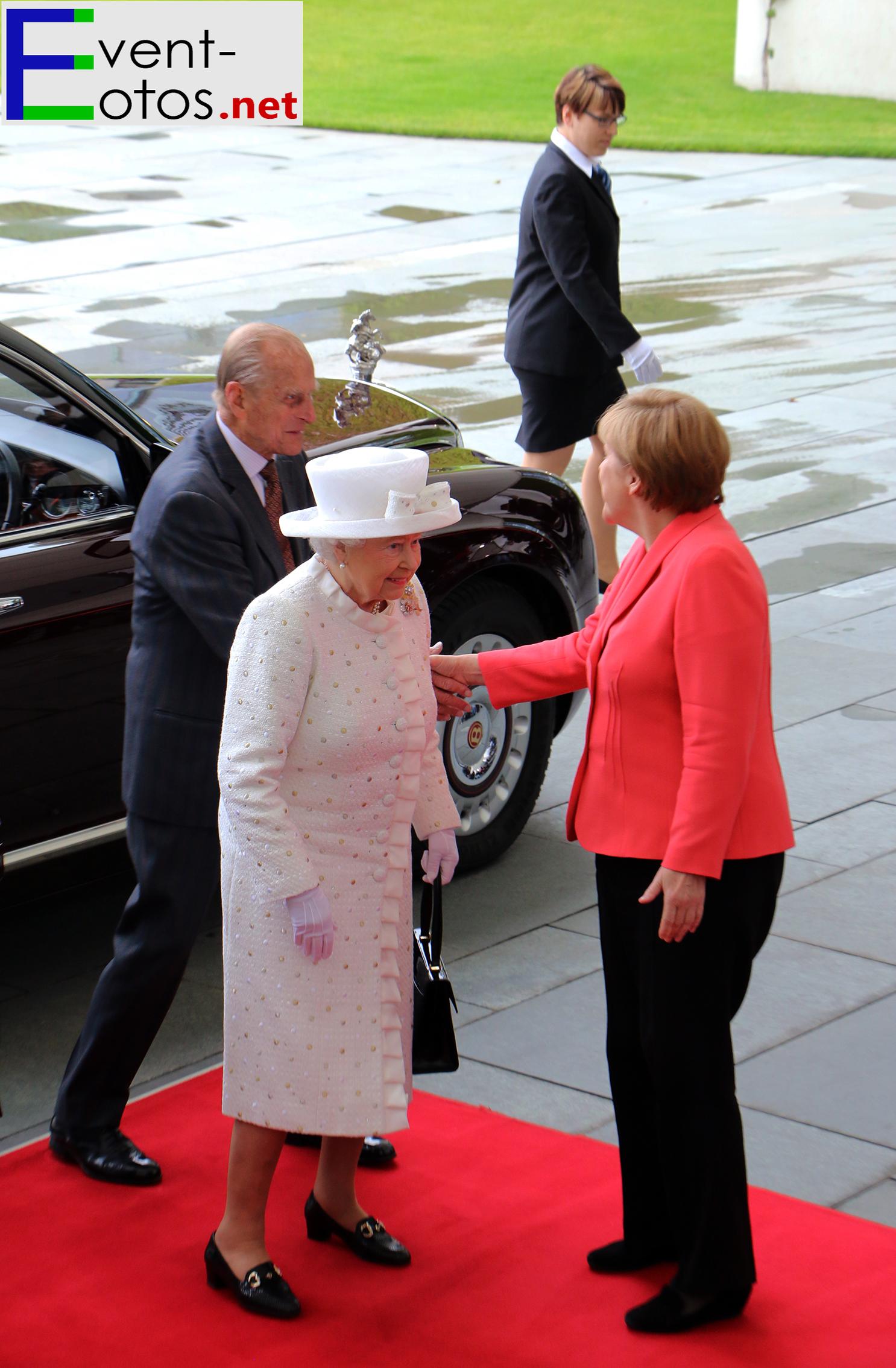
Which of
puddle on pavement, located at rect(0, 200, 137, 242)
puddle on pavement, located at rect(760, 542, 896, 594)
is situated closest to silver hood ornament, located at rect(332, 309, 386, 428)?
puddle on pavement, located at rect(760, 542, 896, 594)

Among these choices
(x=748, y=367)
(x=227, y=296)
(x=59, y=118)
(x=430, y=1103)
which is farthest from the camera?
(x=59, y=118)

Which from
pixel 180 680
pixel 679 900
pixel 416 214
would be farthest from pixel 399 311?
pixel 679 900

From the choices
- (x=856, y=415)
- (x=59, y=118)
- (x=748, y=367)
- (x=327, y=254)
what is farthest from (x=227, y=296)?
(x=59, y=118)

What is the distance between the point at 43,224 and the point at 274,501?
17.5m

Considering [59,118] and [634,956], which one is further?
[59,118]

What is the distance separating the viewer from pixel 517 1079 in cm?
442

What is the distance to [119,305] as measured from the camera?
1563cm

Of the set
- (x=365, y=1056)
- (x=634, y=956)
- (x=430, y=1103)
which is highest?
(x=634, y=956)

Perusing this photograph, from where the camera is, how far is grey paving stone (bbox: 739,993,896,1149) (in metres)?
4.17

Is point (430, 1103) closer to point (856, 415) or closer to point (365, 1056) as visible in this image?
point (365, 1056)

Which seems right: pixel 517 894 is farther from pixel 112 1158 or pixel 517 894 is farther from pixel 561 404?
pixel 561 404

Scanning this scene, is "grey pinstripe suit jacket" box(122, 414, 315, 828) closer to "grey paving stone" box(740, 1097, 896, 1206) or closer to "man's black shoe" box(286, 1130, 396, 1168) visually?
"man's black shoe" box(286, 1130, 396, 1168)

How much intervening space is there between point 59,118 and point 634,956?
31.9 meters

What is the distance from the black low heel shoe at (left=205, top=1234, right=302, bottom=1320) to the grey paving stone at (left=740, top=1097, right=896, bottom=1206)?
3.53 feet
